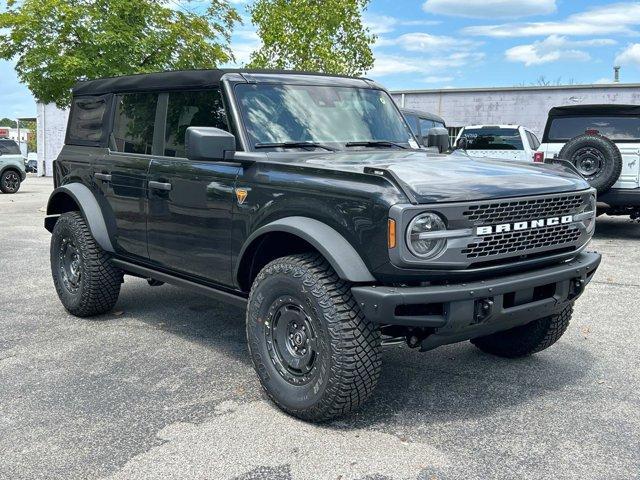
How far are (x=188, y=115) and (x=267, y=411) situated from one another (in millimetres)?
2143

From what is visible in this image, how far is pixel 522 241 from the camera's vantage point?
3545 mm

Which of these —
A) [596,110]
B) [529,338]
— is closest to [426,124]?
[596,110]

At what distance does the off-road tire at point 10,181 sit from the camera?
21125 mm

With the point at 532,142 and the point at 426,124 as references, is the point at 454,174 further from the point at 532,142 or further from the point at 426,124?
the point at 426,124

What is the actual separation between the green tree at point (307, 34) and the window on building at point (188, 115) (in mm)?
14535

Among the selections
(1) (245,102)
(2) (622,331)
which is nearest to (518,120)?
(2) (622,331)

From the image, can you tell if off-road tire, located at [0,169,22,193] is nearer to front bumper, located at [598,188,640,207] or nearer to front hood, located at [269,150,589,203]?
front bumper, located at [598,188,640,207]

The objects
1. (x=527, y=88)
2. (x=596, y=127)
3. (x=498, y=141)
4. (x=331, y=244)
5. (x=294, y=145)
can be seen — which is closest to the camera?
(x=331, y=244)

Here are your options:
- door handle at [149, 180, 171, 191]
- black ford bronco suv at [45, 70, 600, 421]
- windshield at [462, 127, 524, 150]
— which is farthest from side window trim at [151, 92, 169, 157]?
windshield at [462, 127, 524, 150]

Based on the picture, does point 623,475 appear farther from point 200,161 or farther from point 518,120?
point 518,120

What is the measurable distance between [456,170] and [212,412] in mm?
1905

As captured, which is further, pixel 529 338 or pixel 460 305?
pixel 529 338

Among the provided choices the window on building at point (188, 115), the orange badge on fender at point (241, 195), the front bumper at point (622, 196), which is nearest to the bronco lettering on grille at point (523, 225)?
the orange badge on fender at point (241, 195)

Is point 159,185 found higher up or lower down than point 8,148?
lower down
